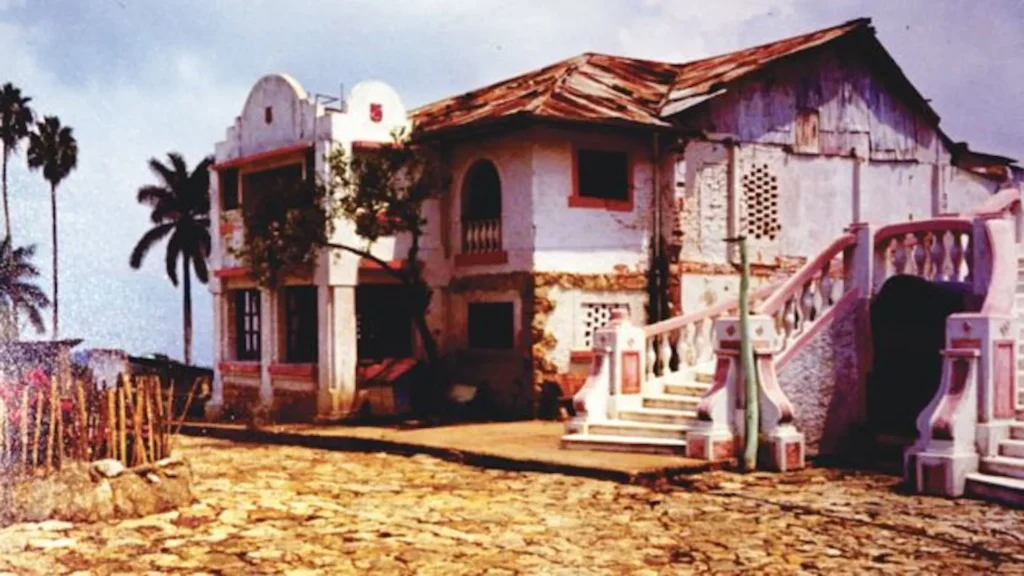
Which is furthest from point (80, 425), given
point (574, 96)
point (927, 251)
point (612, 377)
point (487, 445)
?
point (574, 96)

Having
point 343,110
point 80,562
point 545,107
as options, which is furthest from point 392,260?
point 80,562

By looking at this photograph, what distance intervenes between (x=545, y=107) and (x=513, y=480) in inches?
322

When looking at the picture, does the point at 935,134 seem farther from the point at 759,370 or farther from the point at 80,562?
the point at 80,562

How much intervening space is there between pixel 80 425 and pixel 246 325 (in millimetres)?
13718

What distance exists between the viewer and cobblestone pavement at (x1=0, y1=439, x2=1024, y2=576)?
8.37 metres

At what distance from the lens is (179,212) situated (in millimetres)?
43000

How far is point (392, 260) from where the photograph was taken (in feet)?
70.0

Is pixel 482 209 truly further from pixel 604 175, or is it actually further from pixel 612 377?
pixel 612 377

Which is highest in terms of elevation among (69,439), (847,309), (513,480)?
(847,309)

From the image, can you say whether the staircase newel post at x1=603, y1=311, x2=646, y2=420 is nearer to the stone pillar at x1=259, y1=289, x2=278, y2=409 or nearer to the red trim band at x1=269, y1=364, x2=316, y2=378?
the red trim band at x1=269, y1=364, x2=316, y2=378

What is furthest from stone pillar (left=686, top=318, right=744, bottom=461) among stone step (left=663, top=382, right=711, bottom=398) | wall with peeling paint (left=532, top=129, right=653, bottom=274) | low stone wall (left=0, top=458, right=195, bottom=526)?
wall with peeling paint (left=532, top=129, right=653, bottom=274)

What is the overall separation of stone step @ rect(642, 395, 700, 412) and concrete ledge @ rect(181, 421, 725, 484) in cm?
132

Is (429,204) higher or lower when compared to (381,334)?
higher

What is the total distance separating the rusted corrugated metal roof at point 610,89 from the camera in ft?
63.9
